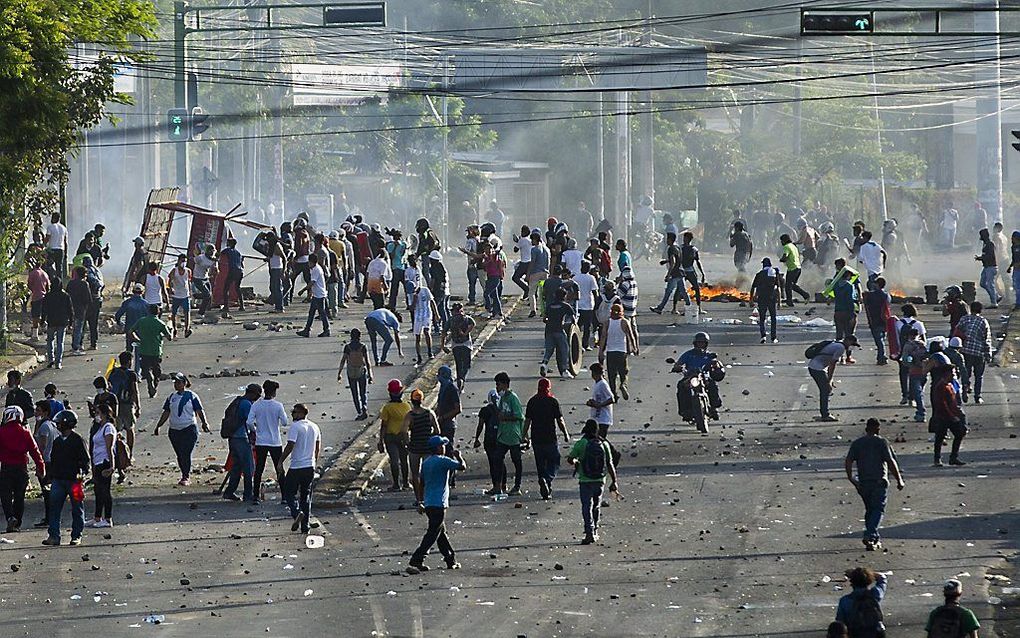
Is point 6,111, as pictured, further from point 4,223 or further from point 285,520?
point 285,520

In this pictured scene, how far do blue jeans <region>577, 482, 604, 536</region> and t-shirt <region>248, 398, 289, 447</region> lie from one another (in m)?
3.98

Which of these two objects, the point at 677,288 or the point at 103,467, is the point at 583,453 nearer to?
the point at 103,467

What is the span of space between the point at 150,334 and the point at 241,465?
664cm

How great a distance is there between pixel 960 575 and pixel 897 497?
3.74m

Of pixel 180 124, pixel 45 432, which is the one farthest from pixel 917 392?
pixel 180 124

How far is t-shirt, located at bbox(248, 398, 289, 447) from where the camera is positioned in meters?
19.4

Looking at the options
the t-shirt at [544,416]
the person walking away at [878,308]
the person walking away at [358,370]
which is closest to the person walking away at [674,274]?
the person walking away at [878,308]

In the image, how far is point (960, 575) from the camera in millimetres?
15992

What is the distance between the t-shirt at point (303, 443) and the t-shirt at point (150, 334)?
26.7 feet

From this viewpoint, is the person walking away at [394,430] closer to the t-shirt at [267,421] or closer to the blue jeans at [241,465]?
the t-shirt at [267,421]

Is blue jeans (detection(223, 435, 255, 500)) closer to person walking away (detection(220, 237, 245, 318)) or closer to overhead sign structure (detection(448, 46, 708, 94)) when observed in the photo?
Answer: person walking away (detection(220, 237, 245, 318))

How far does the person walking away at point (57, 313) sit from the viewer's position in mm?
28859

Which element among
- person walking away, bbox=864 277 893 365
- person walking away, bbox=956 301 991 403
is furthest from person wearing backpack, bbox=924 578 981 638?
person walking away, bbox=864 277 893 365

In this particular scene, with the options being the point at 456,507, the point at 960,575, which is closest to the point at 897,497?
the point at 960,575
